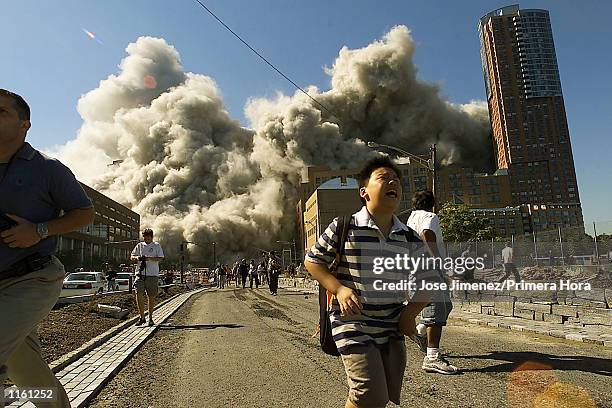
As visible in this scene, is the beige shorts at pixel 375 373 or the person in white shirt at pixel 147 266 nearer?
the beige shorts at pixel 375 373

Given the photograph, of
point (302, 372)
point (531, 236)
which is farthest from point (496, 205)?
point (302, 372)

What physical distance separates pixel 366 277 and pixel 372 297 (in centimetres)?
11

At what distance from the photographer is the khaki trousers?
215 cm

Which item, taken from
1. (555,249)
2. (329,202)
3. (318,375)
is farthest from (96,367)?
(329,202)

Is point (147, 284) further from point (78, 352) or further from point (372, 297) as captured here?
point (372, 297)

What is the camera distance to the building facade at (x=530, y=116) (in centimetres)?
9125

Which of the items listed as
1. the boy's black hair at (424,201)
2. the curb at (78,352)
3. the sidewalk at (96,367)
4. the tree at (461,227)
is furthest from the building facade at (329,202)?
the boy's black hair at (424,201)

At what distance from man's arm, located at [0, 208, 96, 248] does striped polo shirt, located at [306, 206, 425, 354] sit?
1.24 m

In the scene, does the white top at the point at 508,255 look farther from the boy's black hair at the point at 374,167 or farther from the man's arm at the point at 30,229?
the man's arm at the point at 30,229

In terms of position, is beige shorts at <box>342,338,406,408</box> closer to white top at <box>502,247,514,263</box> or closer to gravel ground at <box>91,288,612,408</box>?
gravel ground at <box>91,288,612,408</box>

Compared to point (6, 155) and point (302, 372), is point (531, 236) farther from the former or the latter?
point (6, 155)

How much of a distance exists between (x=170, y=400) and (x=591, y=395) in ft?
11.0

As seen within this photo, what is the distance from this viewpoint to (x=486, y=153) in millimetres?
103812

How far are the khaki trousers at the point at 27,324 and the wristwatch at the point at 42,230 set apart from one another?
0.17m
